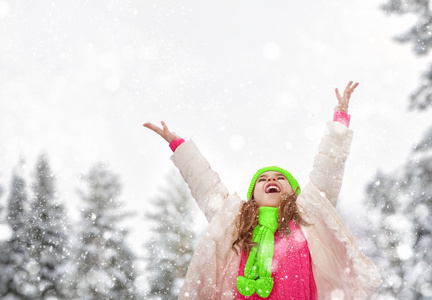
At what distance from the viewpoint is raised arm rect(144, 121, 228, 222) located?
4.13m

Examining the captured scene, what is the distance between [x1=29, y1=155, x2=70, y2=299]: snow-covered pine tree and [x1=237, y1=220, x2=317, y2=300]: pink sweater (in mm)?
11644

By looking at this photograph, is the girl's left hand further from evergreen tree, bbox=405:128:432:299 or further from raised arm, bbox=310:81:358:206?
evergreen tree, bbox=405:128:432:299

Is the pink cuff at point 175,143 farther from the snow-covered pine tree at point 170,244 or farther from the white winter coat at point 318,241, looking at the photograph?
the snow-covered pine tree at point 170,244

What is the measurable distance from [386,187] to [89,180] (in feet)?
32.9

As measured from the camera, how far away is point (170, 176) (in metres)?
13.7

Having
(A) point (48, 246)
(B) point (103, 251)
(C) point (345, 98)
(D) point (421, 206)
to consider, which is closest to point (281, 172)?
(C) point (345, 98)

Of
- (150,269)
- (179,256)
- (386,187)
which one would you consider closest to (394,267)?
(386,187)

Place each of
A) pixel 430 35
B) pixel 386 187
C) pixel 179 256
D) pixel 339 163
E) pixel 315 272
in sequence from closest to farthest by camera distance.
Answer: pixel 315 272
pixel 339 163
pixel 430 35
pixel 386 187
pixel 179 256

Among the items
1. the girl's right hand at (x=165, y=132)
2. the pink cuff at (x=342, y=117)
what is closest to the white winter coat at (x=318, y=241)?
the pink cuff at (x=342, y=117)

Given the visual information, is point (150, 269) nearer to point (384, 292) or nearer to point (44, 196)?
point (44, 196)

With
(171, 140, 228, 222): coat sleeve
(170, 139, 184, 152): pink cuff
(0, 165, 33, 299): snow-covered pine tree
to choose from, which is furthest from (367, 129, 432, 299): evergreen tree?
(0, 165, 33, 299): snow-covered pine tree

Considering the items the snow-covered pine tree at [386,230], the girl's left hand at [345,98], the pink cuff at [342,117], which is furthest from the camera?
the snow-covered pine tree at [386,230]

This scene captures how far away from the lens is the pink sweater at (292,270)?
3418 mm

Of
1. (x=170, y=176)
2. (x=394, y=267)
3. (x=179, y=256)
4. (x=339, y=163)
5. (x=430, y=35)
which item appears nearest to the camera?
(x=339, y=163)
